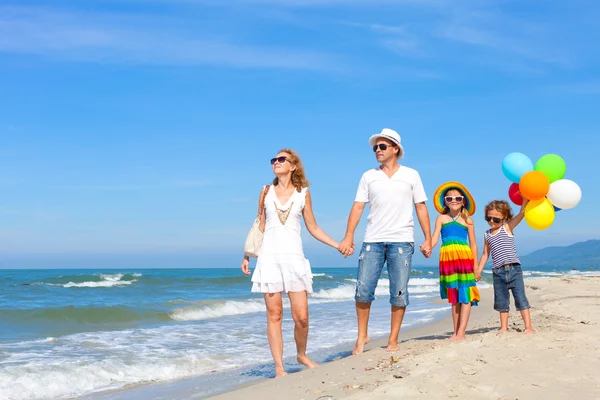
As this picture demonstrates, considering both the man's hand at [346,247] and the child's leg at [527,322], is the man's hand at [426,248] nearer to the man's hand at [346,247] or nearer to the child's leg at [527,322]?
the man's hand at [346,247]

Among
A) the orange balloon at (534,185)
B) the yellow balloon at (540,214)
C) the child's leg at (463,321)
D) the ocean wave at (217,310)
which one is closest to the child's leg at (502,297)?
the child's leg at (463,321)

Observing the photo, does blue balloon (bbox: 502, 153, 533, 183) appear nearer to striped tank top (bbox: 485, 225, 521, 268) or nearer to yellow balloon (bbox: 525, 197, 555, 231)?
yellow balloon (bbox: 525, 197, 555, 231)

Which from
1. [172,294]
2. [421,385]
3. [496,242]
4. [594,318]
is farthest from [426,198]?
[172,294]

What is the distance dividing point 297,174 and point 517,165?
9.07 feet

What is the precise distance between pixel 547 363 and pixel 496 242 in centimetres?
227

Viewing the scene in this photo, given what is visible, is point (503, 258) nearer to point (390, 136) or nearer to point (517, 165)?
point (517, 165)

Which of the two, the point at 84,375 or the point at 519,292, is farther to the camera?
the point at 84,375

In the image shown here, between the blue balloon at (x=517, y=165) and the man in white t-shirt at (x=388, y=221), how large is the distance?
1.47 meters

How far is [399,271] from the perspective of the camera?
578 cm

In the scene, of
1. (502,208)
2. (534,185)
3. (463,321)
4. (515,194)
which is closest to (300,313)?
(463,321)

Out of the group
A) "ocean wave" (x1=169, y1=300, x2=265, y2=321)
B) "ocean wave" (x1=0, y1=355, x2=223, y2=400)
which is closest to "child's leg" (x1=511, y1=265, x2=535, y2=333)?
"ocean wave" (x1=0, y1=355, x2=223, y2=400)

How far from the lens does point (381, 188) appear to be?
5777 mm

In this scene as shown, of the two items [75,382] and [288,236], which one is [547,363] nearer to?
[288,236]

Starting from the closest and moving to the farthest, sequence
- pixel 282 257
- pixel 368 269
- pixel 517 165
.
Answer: pixel 282 257
pixel 368 269
pixel 517 165
